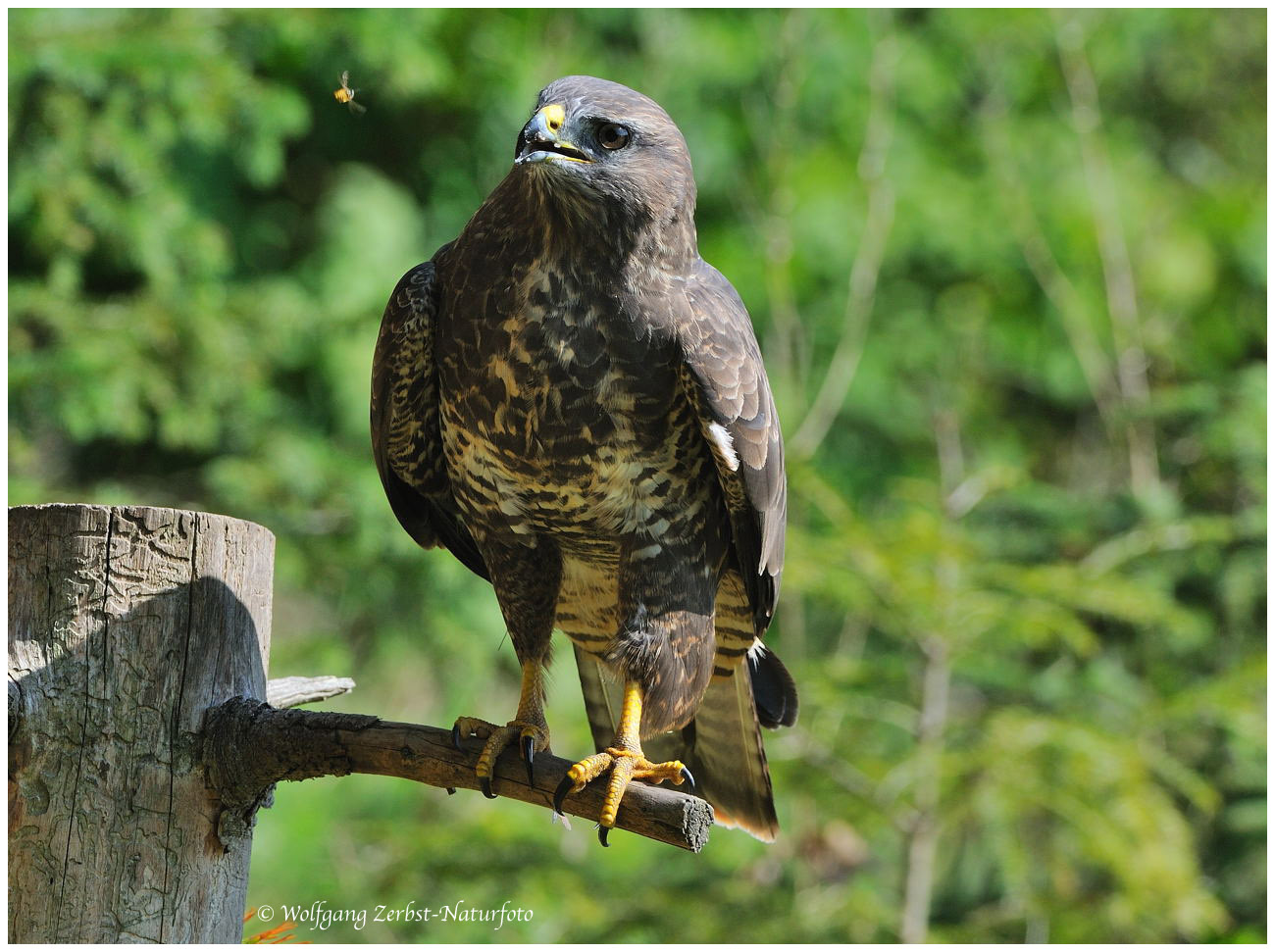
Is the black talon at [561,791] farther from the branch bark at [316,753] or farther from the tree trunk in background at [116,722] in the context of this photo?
the tree trunk in background at [116,722]

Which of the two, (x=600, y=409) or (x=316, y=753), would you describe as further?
(x=600, y=409)

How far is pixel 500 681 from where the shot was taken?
5.60 m

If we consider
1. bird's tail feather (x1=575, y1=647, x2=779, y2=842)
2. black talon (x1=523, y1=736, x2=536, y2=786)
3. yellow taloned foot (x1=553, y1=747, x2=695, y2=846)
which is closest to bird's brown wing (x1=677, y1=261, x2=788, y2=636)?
bird's tail feather (x1=575, y1=647, x2=779, y2=842)

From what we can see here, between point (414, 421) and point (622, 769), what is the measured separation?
34.5 inches

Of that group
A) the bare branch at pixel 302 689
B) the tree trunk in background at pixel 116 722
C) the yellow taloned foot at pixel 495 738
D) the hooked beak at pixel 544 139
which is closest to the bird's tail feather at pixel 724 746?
the yellow taloned foot at pixel 495 738

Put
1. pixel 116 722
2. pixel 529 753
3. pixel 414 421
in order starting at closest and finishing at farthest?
pixel 116 722 → pixel 529 753 → pixel 414 421

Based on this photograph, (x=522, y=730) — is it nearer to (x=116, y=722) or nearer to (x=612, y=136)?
(x=116, y=722)

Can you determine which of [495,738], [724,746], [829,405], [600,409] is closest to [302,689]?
[495,738]

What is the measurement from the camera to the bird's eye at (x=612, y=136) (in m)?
2.31

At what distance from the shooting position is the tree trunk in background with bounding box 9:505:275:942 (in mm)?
2145

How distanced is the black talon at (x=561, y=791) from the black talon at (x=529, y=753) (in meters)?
0.06

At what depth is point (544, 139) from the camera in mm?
2205

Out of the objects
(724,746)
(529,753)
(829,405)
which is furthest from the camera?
(829,405)

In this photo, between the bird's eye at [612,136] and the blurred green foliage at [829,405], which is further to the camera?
the blurred green foliage at [829,405]
